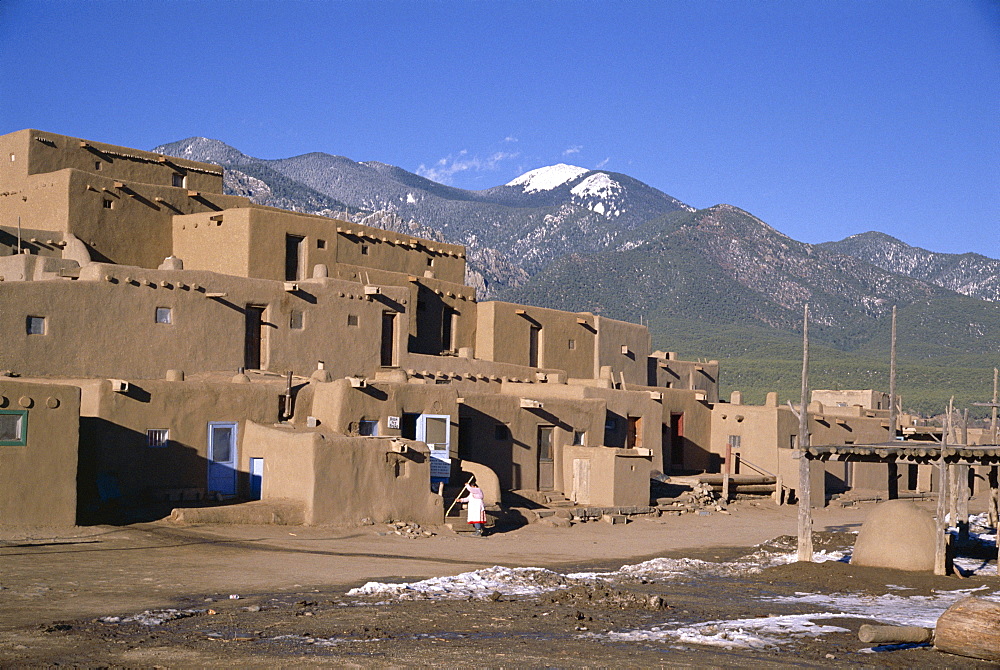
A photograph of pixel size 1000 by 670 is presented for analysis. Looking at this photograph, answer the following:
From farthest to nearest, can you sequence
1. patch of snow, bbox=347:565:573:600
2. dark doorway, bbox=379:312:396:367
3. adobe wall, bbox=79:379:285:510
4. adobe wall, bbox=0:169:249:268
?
dark doorway, bbox=379:312:396:367, adobe wall, bbox=0:169:249:268, adobe wall, bbox=79:379:285:510, patch of snow, bbox=347:565:573:600

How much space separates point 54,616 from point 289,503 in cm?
895

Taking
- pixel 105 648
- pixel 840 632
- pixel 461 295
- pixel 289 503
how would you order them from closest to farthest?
1. pixel 105 648
2. pixel 840 632
3. pixel 289 503
4. pixel 461 295

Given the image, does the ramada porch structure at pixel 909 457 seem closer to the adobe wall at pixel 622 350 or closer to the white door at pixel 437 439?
the white door at pixel 437 439

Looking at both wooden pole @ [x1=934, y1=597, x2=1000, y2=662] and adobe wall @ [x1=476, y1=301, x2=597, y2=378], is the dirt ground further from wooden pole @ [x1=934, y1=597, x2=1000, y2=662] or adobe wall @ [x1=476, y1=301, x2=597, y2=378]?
adobe wall @ [x1=476, y1=301, x2=597, y2=378]

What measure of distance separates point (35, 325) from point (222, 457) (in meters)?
5.25

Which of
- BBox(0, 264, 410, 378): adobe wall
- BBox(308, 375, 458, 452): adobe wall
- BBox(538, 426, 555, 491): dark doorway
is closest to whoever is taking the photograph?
BBox(0, 264, 410, 378): adobe wall

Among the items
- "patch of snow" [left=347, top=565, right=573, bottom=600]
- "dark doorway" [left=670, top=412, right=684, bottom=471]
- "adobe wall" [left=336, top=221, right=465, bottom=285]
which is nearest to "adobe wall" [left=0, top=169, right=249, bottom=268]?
"adobe wall" [left=336, top=221, right=465, bottom=285]

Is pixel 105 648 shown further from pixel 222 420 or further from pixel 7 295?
pixel 7 295

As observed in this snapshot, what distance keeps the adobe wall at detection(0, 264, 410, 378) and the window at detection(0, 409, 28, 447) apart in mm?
5565

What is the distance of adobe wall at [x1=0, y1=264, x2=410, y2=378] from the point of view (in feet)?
80.4

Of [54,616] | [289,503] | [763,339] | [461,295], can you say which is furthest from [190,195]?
[763,339]

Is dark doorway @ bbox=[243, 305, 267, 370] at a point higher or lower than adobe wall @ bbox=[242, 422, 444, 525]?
higher

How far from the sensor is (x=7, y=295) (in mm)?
23828

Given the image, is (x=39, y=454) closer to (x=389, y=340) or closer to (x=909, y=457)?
(x=389, y=340)
